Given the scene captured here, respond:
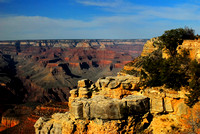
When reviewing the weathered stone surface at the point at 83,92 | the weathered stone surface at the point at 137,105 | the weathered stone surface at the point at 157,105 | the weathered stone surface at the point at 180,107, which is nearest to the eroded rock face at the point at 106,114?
the weathered stone surface at the point at 137,105

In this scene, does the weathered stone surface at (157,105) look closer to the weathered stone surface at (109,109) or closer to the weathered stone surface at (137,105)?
the weathered stone surface at (137,105)

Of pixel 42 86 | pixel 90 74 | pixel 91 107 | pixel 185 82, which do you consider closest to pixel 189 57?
pixel 185 82

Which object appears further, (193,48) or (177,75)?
(193,48)

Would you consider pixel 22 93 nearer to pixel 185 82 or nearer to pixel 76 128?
pixel 76 128

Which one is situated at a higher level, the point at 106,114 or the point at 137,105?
the point at 137,105

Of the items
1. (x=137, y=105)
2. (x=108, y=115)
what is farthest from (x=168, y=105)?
(x=108, y=115)

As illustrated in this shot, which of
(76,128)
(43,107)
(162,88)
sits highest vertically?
(162,88)

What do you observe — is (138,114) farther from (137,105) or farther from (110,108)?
(110,108)

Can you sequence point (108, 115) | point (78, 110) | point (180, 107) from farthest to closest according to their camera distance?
point (78, 110), point (108, 115), point (180, 107)

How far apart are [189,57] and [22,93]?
9686cm

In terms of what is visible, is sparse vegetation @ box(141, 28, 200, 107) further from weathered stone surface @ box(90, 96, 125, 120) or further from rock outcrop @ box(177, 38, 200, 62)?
weathered stone surface @ box(90, 96, 125, 120)

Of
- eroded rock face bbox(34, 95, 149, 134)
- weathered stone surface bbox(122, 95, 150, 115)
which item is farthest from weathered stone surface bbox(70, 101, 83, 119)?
weathered stone surface bbox(122, 95, 150, 115)

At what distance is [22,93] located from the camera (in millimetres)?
99312

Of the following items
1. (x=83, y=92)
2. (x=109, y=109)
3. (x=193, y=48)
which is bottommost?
(x=83, y=92)
